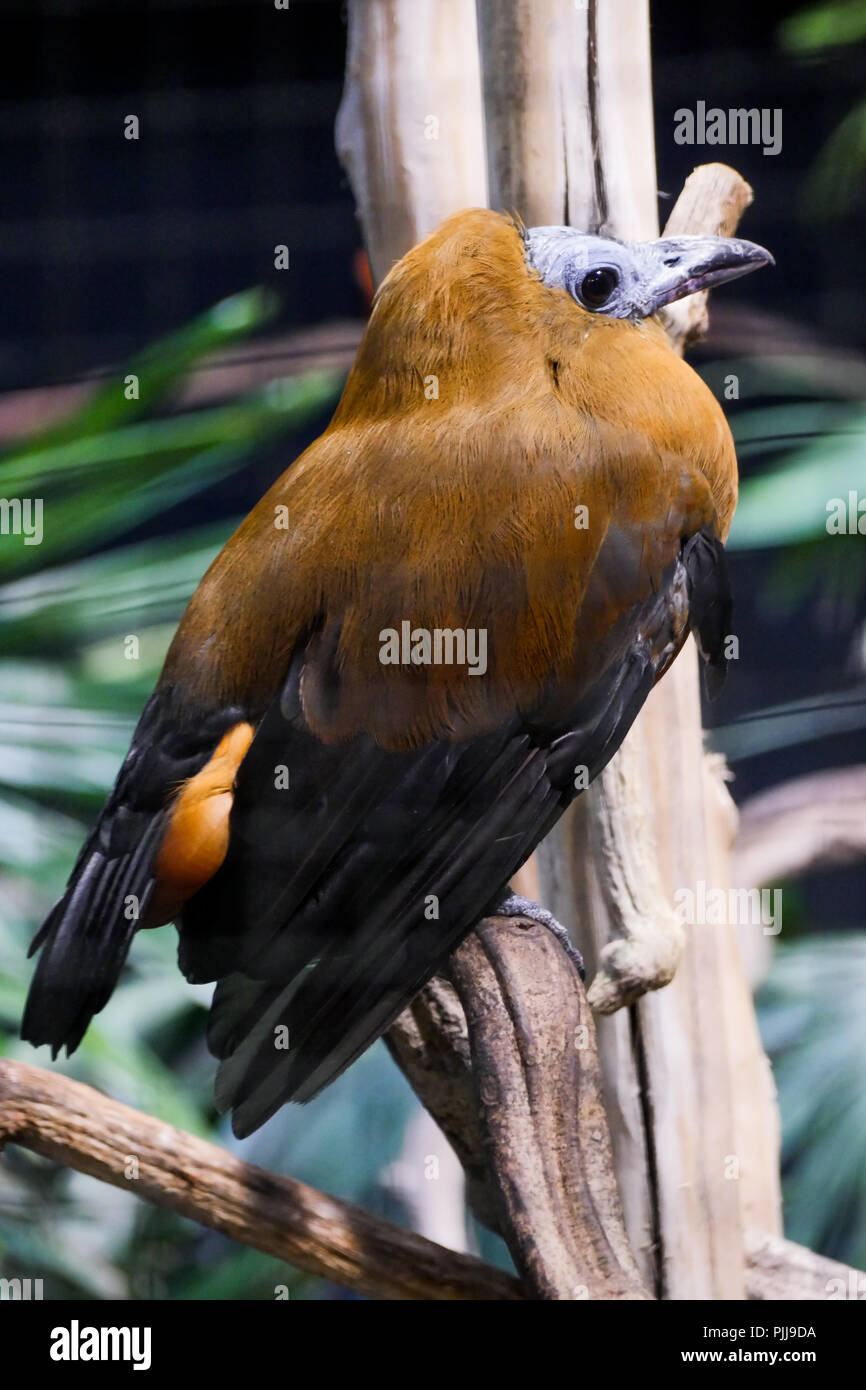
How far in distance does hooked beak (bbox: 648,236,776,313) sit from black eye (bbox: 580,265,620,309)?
2.1 inches

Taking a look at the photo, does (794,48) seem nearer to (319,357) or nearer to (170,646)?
(319,357)

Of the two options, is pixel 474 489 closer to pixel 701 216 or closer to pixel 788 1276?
pixel 701 216

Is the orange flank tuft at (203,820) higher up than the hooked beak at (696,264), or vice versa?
the hooked beak at (696,264)

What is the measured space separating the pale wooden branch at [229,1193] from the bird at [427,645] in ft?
0.45

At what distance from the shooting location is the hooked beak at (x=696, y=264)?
5.12 feet

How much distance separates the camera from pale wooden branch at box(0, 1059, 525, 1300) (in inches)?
59.6

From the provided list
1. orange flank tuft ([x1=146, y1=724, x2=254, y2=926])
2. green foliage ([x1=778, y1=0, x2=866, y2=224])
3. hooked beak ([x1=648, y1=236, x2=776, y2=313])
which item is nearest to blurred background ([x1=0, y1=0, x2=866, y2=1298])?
green foliage ([x1=778, y1=0, x2=866, y2=224])

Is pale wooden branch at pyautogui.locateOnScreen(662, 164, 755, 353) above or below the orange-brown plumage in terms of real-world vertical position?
above

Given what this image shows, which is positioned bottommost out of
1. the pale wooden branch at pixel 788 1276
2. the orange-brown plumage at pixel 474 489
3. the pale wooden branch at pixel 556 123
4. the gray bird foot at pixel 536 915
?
the pale wooden branch at pixel 788 1276

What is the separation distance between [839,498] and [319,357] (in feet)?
2.48

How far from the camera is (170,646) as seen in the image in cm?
169

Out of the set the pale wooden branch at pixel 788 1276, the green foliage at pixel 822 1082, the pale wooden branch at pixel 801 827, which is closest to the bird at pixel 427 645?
the pale wooden branch at pixel 801 827

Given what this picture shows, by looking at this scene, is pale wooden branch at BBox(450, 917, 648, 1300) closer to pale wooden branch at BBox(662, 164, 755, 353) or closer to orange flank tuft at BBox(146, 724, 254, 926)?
orange flank tuft at BBox(146, 724, 254, 926)

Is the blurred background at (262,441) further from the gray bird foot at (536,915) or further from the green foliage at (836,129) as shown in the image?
the gray bird foot at (536,915)
